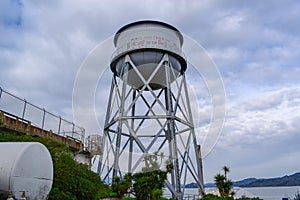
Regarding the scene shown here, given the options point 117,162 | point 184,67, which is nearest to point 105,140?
point 117,162

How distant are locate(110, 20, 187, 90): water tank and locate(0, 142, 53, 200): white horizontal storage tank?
12788mm

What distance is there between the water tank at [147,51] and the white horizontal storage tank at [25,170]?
12.8 m

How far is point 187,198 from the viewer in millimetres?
25562

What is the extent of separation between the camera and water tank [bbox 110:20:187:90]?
853 inches

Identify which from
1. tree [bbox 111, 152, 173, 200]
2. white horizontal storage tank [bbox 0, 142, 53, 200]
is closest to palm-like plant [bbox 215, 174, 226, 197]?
tree [bbox 111, 152, 173, 200]

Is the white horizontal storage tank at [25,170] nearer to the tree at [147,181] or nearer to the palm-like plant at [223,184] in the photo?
the tree at [147,181]

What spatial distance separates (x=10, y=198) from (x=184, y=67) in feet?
60.6

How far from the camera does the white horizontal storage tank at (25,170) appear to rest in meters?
8.06

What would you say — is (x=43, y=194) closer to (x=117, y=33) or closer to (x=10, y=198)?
(x=10, y=198)

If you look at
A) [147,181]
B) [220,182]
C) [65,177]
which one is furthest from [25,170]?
[220,182]

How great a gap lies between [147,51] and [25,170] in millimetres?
14761

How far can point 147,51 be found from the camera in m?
21.7

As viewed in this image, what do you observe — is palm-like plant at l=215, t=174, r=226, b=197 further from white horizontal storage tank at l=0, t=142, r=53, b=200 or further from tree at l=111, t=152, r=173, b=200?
white horizontal storage tank at l=0, t=142, r=53, b=200

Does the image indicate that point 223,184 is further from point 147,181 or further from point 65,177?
point 65,177
